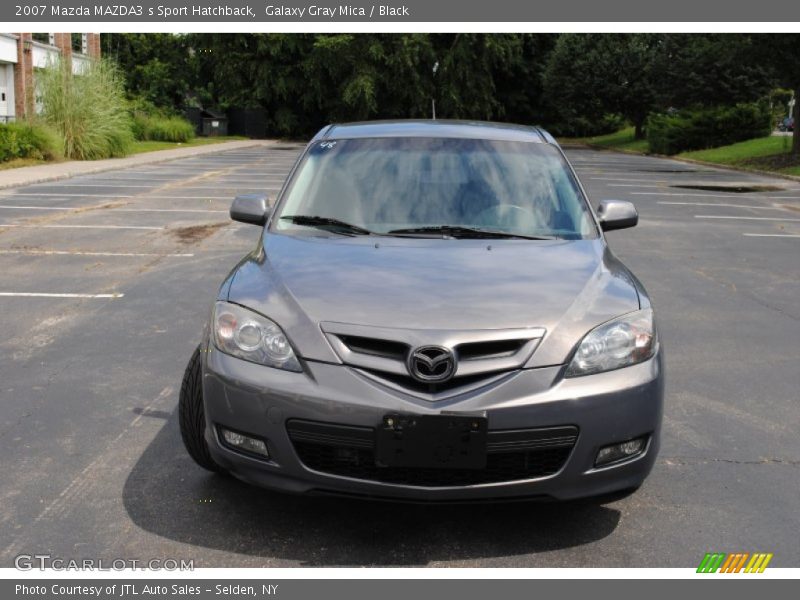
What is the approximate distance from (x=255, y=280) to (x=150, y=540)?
110 cm

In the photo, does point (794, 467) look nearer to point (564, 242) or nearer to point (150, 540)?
point (564, 242)

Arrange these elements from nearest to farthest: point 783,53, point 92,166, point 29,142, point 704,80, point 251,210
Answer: point 251,210
point 92,166
point 29,142
point 783,53
point 704,80

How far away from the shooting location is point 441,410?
315 cm

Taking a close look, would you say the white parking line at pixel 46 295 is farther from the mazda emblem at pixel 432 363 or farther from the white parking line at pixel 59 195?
the white parking line at pixel 59 195

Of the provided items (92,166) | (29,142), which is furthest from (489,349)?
(29,142)

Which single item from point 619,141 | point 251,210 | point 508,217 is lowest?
point 619,141

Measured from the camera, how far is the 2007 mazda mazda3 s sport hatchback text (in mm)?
3199

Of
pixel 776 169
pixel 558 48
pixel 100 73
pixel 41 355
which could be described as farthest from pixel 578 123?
pixel 41 355

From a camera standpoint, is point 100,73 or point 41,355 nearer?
point 41,355

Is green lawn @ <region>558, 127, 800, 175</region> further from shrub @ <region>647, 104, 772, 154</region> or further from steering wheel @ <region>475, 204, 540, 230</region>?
steering wheel @ <region>475, 204, 540, 230</region>

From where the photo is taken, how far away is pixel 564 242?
170 inches

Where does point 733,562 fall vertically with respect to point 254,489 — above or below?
above

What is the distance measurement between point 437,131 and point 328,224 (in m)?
1.08

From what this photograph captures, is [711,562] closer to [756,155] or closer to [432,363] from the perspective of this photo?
[432,363]
